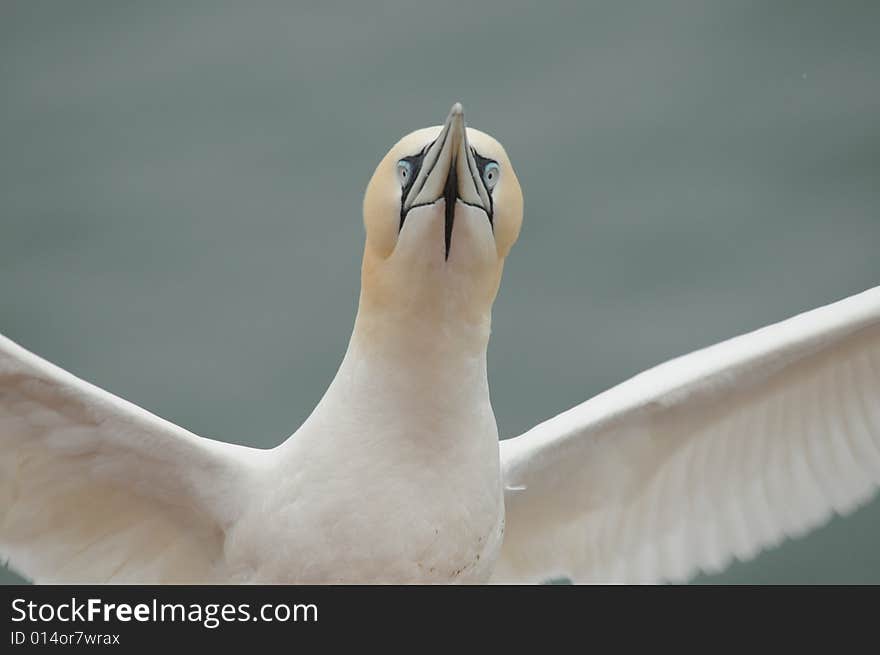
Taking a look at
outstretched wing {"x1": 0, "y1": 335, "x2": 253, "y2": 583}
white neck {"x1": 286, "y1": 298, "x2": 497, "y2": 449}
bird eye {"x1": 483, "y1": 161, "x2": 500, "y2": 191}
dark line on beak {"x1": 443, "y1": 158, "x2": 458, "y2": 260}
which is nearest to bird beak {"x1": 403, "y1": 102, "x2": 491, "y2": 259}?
dark line on beak {"x1": 443, "y1": 158, "x2": 458, "y2": 260}

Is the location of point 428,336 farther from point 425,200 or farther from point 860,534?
point 860,534

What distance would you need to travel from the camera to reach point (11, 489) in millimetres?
5453

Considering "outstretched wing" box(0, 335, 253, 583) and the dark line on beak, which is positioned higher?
the dark line on beak

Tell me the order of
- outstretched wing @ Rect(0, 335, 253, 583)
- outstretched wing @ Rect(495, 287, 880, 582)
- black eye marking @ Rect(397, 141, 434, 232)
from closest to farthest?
1. black eye marking @ Rect(397, 141, 434, 232)
2. outstretched wing @ Rect(0, 335, 253, 583)
3. outstretched wing @ Rect(495, 287, 880, 582)

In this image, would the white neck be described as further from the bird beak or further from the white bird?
the bird beak

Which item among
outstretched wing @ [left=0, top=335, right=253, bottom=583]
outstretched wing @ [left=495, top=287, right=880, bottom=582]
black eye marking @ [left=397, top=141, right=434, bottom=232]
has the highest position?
black eye marking @ [left=397, top=141, right=434, bottom=232]

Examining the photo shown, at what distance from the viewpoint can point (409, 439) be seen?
17.3 feet

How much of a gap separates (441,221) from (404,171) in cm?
Answer: 23

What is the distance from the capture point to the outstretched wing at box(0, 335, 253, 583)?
528cm

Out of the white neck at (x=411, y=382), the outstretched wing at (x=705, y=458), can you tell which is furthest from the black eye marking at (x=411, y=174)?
the outstretched wing at (x=705, y=458)

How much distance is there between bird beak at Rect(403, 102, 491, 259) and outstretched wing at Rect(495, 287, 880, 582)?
1.27 meters

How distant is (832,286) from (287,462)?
13.4ft

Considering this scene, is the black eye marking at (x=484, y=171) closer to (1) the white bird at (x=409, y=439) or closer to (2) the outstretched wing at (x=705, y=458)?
(1) the white bird at (x=409, y=439)

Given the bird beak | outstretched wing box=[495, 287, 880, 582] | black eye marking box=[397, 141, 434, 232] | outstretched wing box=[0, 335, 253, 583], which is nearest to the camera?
the bird beak
